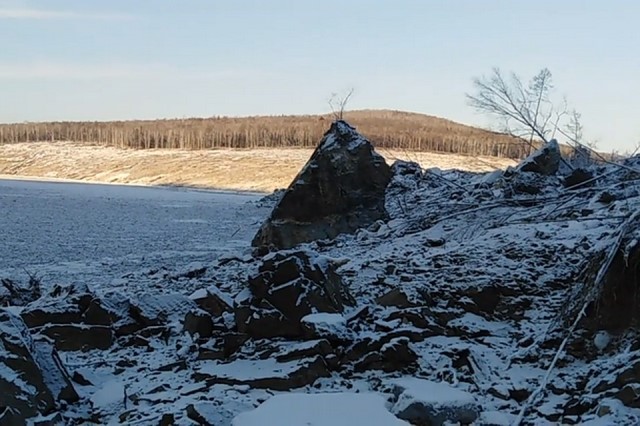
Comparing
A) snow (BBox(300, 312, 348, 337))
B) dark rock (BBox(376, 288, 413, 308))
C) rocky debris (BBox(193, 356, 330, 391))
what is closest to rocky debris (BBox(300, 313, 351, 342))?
snow (BBox(300, 312, 348, 337))

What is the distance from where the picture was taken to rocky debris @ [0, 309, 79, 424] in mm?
4242

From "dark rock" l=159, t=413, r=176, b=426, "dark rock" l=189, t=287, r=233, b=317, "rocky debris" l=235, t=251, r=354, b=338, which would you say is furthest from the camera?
"dark rock" l=189, t=287, r=233, b=317

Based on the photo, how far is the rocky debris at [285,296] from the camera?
18.9 feet

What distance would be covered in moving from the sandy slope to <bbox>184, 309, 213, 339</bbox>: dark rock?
128 feet

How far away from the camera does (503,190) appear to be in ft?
37.3

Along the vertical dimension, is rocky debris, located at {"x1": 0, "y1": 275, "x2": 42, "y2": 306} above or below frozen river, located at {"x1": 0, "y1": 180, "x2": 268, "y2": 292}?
above

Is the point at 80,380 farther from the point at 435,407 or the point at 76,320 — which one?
the point at 435,407

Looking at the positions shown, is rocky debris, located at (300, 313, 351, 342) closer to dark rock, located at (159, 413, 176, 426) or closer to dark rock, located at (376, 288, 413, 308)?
dark rock, located at (376, 288, 413, 308)

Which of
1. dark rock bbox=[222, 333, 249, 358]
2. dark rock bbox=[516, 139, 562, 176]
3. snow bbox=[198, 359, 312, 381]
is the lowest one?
snow bbox=[198, 359, 312, 381]

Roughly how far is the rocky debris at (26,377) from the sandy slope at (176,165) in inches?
1592

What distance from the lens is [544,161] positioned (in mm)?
13312

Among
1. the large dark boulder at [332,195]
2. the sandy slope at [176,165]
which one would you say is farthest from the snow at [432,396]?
the sandy slope at [176,165]

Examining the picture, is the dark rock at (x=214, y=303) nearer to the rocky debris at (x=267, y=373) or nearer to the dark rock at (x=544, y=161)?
the rocky debris at (x=267, y=373)

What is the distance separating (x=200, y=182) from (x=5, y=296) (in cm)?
4439
